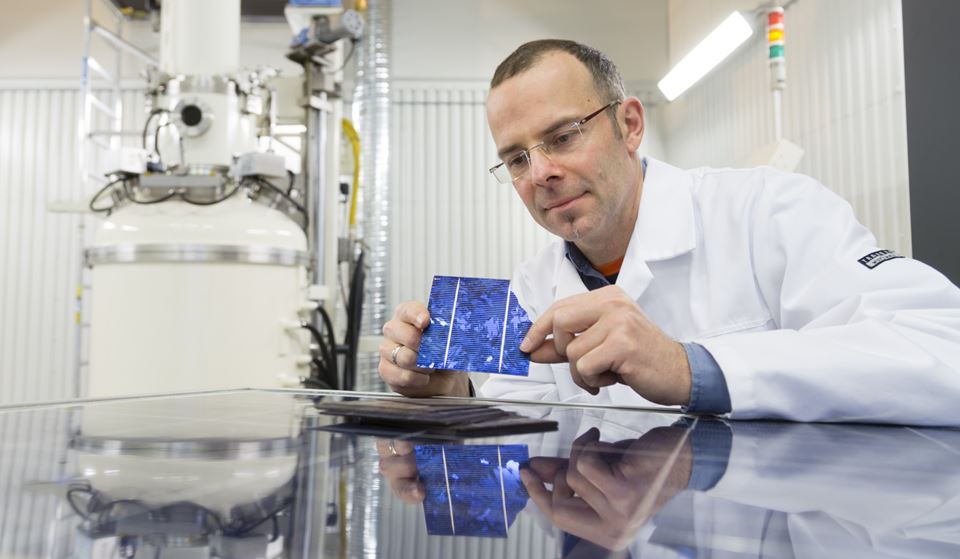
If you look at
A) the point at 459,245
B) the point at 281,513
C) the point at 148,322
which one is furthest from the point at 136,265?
the point at 459,245

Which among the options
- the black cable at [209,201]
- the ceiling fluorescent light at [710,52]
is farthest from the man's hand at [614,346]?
the ceiling fluorescent light at [710,52]

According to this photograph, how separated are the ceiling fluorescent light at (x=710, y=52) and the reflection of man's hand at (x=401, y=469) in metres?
2.64

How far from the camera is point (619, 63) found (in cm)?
453

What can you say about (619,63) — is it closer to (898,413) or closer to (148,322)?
(148,322)

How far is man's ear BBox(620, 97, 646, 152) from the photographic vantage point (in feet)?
4.46

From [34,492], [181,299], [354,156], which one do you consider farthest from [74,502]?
[354,156]

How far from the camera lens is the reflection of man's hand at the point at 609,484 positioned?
33 centimetres

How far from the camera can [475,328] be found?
87 centimetres

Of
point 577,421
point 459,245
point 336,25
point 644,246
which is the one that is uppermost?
point 336,25

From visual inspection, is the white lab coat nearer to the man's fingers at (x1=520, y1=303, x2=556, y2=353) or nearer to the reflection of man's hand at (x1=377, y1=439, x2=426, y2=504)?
the man's fingers at (x1=520, y1=303, x2=556, y2=353)

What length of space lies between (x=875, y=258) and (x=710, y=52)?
7.59 ft

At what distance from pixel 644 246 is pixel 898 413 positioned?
1.65 feet

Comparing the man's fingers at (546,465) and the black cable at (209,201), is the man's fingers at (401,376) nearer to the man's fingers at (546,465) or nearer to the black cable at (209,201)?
the man's fingers at (546,465)

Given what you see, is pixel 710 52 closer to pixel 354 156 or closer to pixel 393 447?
pixel 354 156
